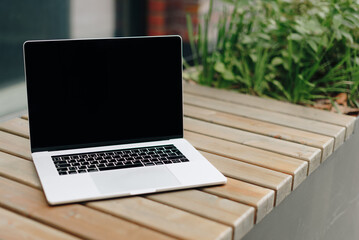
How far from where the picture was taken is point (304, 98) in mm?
1765

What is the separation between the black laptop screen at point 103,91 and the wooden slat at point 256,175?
0.14 metres

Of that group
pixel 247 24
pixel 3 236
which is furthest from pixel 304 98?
pixel 3 236

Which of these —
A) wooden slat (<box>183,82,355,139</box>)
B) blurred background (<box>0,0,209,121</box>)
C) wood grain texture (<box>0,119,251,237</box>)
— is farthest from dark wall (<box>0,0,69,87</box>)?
wood grain texture (<box>0,119,251,237</box>)

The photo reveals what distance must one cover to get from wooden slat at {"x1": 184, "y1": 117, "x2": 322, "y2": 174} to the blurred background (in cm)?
54

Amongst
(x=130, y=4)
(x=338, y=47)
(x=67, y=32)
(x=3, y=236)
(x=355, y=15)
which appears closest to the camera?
(x=3, y=236)

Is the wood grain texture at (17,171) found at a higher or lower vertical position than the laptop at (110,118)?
lower

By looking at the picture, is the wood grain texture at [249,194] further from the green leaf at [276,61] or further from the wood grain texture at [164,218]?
the green leaf at [276,61]

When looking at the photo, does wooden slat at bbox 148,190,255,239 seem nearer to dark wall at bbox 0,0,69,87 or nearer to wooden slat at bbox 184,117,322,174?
wooden slat at bbox 184,117,322,174

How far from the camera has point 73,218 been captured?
0.92 metres

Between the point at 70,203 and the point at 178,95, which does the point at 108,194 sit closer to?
the point at 70,203

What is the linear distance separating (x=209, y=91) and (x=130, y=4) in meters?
1.12

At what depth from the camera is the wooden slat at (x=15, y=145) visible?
1193 mm

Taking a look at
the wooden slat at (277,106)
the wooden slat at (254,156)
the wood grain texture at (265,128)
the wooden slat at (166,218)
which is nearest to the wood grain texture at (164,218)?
the wooden slat at (166,218)

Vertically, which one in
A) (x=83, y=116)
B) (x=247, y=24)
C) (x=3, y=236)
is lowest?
(x=3, y=236)
